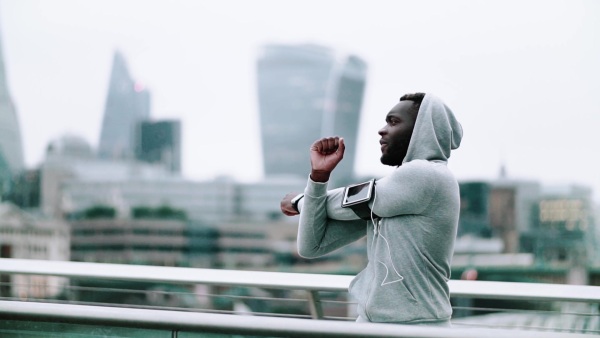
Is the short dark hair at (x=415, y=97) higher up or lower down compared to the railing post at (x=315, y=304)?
higher up

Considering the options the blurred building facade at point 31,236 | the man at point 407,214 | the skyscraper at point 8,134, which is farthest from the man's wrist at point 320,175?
the skyscraper at point 8,134

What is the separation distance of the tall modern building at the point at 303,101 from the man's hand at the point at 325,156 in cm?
6814

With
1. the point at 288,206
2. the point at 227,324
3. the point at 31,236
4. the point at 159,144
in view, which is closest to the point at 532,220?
the point at 159,144

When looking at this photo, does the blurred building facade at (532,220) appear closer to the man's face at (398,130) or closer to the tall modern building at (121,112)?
the tall modern building at (121,112)

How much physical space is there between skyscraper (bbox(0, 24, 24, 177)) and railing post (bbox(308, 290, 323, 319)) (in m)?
66.0

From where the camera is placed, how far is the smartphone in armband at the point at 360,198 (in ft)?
4.23

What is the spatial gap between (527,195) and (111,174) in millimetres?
37248

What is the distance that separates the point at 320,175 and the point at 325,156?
0.14ft

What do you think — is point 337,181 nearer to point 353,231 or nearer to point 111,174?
point 111,174

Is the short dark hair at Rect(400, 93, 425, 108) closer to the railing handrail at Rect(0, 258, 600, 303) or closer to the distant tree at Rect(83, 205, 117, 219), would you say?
the railing handrail at Rect(0, 258, 600, 303)

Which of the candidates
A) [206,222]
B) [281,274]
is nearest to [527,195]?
[206,222]

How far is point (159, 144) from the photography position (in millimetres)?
71562

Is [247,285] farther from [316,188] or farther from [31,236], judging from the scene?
[31,236]

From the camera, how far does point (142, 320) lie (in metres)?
1.17
